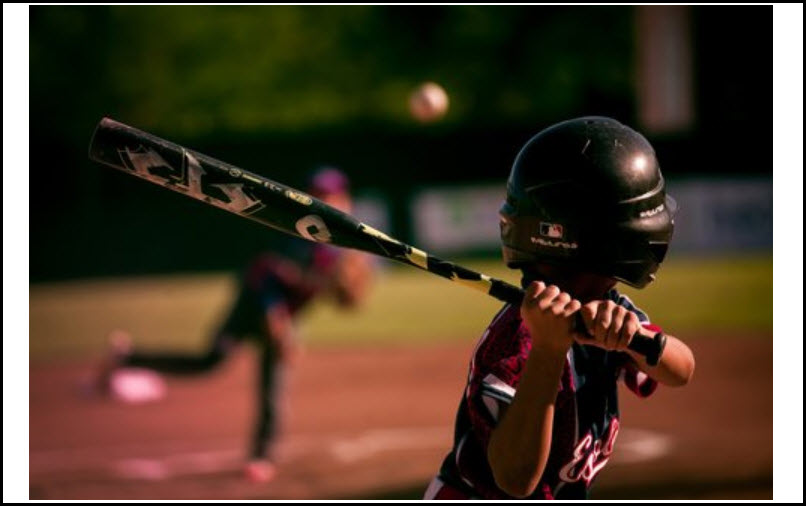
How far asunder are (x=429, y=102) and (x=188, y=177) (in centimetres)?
436

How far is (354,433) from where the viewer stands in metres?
9.02

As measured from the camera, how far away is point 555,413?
2.72 m

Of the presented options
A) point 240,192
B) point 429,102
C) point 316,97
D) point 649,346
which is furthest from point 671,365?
point 316,97

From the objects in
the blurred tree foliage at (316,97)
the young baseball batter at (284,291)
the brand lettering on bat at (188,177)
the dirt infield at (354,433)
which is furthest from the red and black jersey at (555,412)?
the blurred tree foliage at (316,97)

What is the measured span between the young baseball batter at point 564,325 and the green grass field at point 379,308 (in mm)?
9198

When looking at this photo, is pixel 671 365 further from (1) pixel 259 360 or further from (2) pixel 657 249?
(1) pixel 259 360

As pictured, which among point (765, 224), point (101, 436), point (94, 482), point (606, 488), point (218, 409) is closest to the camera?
point (606, 488)

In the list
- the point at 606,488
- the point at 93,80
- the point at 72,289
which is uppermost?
the point at 93,80

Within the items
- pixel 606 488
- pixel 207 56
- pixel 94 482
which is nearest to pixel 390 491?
pixel 606 488

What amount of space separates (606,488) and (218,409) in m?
4.83

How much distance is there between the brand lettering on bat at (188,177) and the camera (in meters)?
3.17

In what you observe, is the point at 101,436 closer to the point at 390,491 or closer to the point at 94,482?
the point at 94,482

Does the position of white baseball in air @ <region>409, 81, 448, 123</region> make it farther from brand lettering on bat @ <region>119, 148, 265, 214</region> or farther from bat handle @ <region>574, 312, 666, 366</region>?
bat handle @ <region>574, 312, 666, 366</region>

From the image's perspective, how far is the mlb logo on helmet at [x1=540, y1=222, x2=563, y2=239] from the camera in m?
2.76
